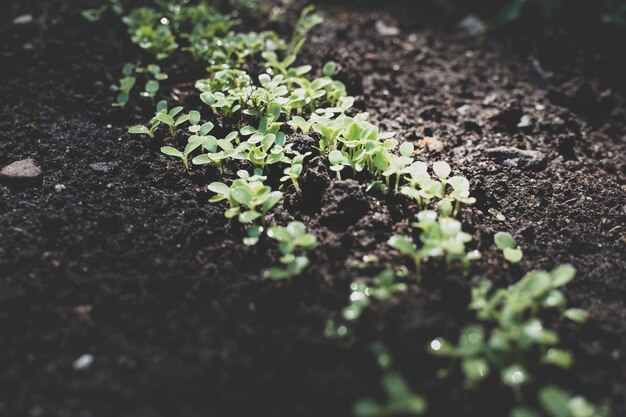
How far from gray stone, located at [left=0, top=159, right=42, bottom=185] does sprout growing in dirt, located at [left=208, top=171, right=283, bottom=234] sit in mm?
798

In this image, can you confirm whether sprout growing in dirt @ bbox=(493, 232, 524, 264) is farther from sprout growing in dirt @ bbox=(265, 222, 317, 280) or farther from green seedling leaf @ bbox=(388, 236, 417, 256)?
sprout growing in dirt @ bbox=(265, 222, 317, 280)

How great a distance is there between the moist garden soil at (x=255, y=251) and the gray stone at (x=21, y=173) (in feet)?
0.16

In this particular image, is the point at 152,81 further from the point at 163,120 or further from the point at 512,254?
the point at 512,254

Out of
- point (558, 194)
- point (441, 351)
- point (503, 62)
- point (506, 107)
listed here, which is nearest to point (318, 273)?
point (441, 351)

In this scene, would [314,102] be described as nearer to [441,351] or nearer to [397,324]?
[397,324]

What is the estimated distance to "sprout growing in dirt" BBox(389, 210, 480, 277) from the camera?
1840mm

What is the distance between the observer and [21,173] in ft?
7.68

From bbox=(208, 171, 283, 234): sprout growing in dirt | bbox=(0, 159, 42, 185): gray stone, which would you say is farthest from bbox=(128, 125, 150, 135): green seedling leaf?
bbox=(208, 171, 283, 234): sprout growing in dirt

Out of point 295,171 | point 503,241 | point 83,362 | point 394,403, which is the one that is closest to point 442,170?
point 503,241

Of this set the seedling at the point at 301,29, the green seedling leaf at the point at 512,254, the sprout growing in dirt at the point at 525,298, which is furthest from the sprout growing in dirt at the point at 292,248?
the seedling at the point at 301,29

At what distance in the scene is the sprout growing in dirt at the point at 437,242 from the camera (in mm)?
1840

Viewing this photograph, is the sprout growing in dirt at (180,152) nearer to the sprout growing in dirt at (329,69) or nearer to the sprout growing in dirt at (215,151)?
the sprout growing in dirt at (215,151)

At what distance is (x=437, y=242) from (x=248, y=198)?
2.21ft

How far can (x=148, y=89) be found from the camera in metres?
2.76
